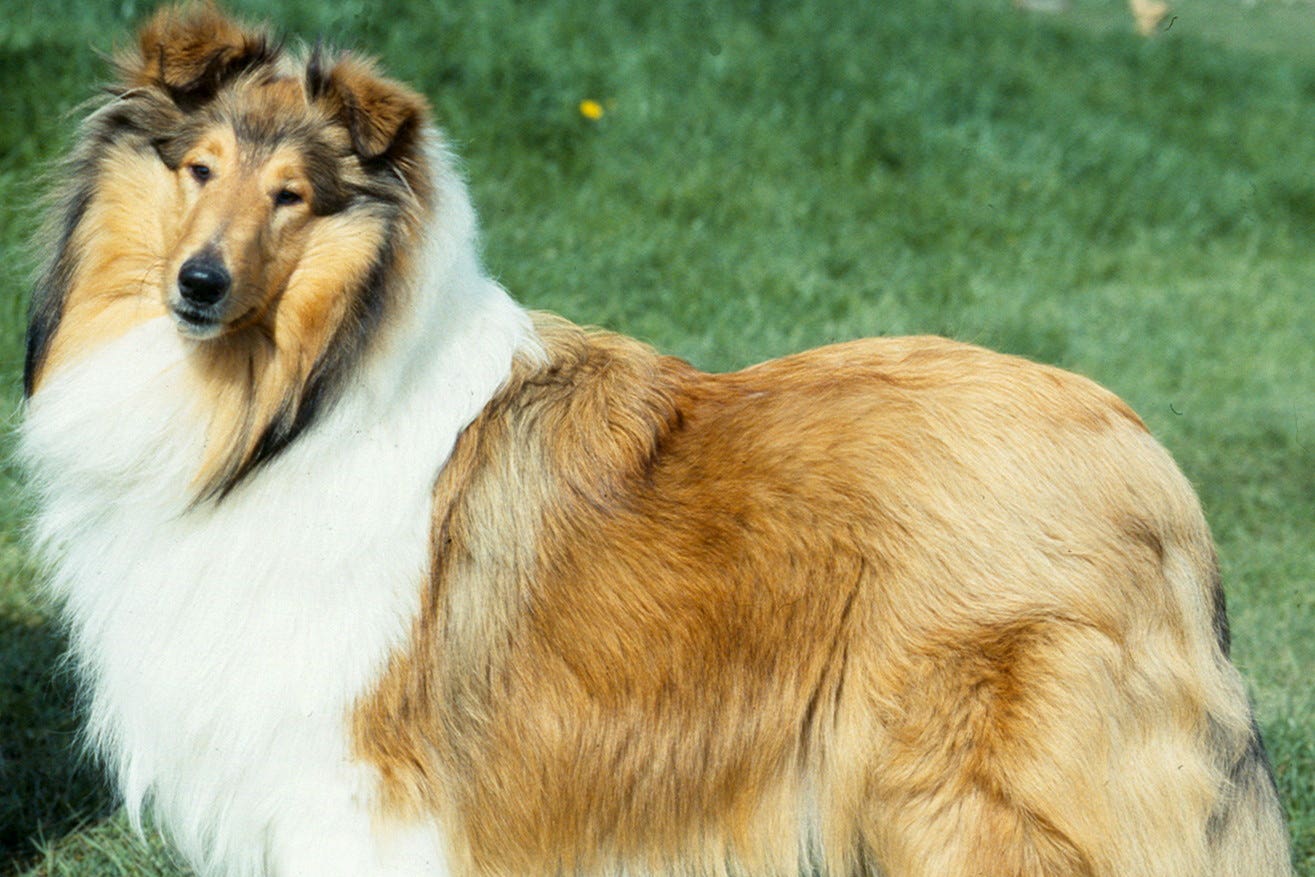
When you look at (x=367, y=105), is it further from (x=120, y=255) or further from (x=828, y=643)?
(x=828, y=643)

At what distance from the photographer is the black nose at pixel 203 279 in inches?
117

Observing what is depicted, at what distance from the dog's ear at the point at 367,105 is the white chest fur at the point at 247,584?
1.35 ft

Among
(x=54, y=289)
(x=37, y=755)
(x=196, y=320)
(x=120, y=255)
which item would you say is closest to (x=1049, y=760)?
(x=196, y=320)

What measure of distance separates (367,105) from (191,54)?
0.39 metres

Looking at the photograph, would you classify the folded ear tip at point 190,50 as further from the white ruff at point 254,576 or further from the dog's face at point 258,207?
the white ruff at point 254,576

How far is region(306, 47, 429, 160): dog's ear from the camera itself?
10.3 ft

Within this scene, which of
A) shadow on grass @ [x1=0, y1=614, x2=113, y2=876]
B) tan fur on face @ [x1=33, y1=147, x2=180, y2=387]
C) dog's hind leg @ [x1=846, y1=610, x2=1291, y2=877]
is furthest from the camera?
shadow on grass @ [x1=0, y1=614, x2=113, y2=876]

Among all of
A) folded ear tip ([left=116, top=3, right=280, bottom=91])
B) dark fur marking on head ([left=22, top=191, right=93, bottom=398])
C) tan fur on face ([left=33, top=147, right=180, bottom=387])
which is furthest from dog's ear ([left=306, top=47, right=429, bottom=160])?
dark fur marking on head ([left=22, top=191, right=93, bottom=398])

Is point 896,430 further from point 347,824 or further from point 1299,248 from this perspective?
point 1299,248

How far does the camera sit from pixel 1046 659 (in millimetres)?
2980

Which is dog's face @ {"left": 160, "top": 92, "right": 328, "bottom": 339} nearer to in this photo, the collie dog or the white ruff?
the collie dog

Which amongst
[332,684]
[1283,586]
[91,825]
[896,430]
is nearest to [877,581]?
[896,430]

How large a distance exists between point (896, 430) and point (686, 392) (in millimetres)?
528

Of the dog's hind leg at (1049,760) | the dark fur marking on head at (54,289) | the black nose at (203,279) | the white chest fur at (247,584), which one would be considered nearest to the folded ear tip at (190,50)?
the dark fur marking on head at (54,289)
